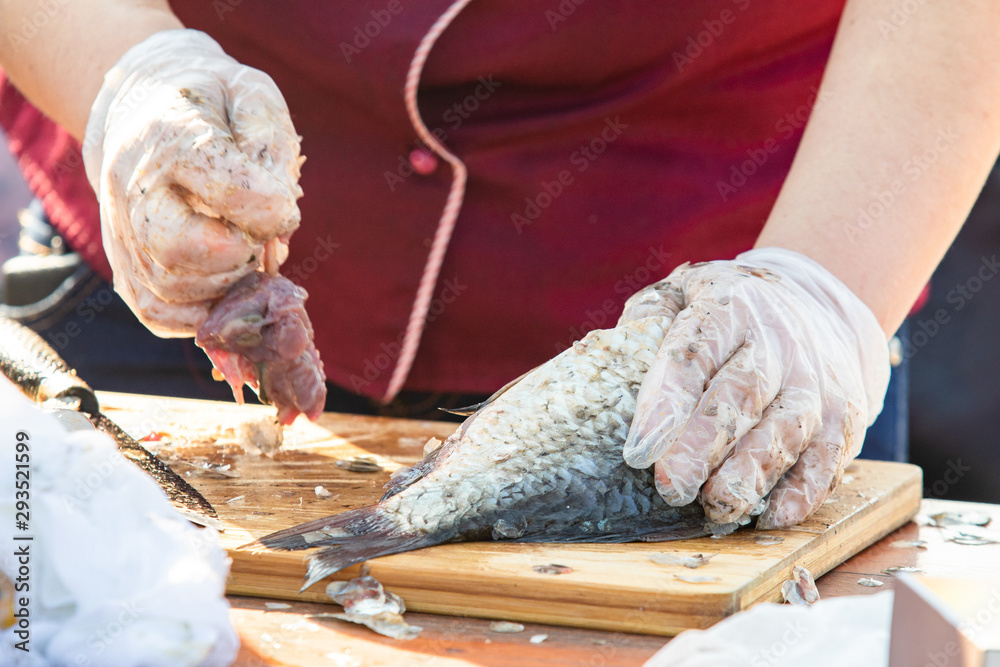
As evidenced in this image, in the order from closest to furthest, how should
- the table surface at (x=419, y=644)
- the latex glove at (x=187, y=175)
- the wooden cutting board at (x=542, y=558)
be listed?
the table surface at (x=419, y=644)
the wooden cutting board at (x=542, y=558)
the latex glove at (x=187, y=175)

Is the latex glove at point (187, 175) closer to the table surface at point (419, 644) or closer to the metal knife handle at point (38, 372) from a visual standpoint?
the metal knife handle at point (38, 372)

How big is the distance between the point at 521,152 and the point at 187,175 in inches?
32.6

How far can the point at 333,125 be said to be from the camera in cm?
197

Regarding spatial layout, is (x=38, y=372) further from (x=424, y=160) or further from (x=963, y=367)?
(x=963, y=367)

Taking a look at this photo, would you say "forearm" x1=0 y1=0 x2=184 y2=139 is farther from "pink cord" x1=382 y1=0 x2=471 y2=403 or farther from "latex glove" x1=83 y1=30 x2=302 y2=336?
"pink cord" x1=382 y1=0 x2=471 y2=403

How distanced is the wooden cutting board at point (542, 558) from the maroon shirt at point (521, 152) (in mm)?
468

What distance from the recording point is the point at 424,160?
1.90m

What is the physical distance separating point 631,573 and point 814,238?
779mm

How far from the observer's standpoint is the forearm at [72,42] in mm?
1669

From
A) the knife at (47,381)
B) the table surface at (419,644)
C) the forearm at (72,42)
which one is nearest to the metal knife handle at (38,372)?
the knife at (47,381)

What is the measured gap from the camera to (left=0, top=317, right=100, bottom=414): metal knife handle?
1.60m

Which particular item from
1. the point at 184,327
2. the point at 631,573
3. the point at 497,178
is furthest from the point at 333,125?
the point at 631,573

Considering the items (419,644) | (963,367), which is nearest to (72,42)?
(419,644)

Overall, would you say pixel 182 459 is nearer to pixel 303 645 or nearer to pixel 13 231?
pixel 303 645
